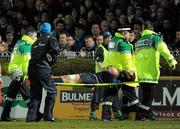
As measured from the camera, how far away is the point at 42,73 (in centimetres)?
1923

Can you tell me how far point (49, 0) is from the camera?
29.9 metres

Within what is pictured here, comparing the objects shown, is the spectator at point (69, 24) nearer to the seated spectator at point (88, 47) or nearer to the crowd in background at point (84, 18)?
the crowd in background at point (84, 18)

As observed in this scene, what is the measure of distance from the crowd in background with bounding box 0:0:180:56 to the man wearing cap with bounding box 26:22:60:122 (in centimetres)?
420

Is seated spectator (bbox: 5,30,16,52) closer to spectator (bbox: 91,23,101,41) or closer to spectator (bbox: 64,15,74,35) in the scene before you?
spectator (bbox: 64,15,74,35)

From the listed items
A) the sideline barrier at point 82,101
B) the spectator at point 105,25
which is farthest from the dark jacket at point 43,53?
the spectator at point 105,25

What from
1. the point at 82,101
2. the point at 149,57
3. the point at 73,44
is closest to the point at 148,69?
the point at 149,57

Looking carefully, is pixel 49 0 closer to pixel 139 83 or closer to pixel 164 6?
pixel 164 6

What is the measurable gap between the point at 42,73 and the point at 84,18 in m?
8.89

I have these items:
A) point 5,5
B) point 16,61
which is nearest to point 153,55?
point 16,61

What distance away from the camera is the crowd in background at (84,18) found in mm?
24922

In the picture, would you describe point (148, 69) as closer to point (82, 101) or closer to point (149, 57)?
point (149, 57)

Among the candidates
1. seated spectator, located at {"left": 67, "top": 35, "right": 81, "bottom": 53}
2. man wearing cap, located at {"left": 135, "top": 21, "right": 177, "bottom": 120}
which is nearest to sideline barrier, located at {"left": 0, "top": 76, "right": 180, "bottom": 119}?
seated spectator, located at {"left": 67, "top": 35, "right": 81, "bottom": 53}

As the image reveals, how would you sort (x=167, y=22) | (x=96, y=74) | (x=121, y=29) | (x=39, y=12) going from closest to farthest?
(x=121, y=29), (x=96, y=74), (x=167, y=22), (x=39, y=12)

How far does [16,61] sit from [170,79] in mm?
4763
